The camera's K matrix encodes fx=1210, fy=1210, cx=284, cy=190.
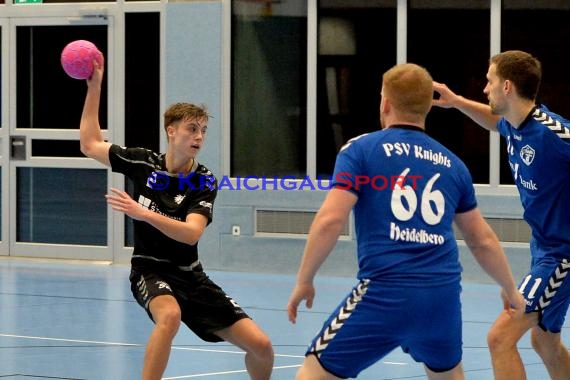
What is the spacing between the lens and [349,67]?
522 inches

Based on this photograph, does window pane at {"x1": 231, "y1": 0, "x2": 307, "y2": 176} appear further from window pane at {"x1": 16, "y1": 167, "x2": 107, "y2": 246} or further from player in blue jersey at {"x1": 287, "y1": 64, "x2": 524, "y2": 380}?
player in blue jersey at {"x1": 287, "y1": 64, "x2": 524, "y2": 380}

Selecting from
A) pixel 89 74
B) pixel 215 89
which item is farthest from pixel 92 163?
pixel 89 74

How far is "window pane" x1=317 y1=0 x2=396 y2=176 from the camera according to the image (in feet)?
43.1

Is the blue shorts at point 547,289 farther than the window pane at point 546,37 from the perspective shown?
No

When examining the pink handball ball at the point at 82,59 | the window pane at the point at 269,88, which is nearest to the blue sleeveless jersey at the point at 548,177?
the pink handball ball at the point at 82,59

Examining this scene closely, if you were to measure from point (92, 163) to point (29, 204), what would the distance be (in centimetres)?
111

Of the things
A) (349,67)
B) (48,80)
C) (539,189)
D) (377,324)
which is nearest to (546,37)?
(349,67)

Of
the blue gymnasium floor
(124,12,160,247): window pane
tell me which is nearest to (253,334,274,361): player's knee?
the blue gymnasium floor

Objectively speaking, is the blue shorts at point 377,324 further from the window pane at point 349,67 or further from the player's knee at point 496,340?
the window pane at point 349,67

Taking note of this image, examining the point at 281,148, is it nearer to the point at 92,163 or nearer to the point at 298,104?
the point at 298,104

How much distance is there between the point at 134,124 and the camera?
46.7 ft

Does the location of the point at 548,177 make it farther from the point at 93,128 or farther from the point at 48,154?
the point at 48,154

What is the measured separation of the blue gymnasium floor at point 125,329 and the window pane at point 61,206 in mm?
805

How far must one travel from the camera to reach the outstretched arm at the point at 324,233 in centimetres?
453
